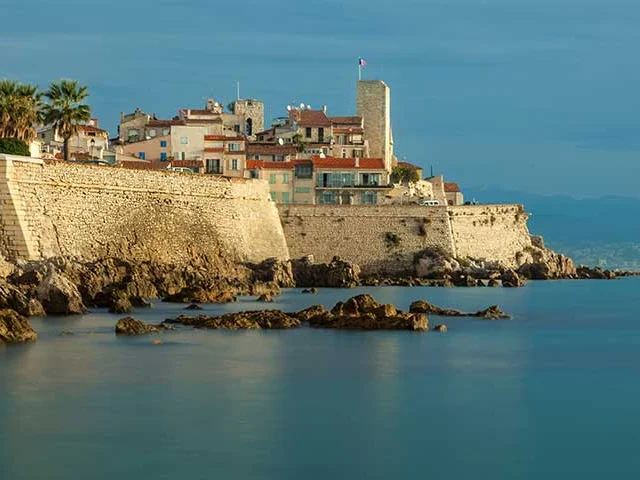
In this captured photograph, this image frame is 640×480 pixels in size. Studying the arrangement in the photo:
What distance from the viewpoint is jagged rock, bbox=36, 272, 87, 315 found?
40.3 meters

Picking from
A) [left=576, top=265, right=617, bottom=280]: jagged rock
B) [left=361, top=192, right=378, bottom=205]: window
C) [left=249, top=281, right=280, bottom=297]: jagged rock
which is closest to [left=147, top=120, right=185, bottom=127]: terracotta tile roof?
[left=361, top=192, right=378, bottom=205]: window

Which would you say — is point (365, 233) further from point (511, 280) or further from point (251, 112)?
point (251, 112)

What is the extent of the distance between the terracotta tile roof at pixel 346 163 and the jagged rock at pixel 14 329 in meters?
Answer: 45.2

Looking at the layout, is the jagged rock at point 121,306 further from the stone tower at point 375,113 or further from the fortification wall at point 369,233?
the stone tower at point 375,113

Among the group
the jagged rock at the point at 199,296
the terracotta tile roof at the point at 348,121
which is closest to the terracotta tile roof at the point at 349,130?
the terracotta tile roof at the point at 348,121

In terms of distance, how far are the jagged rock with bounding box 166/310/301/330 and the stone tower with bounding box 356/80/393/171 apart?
5402cm

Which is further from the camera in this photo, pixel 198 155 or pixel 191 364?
pixel 198 155

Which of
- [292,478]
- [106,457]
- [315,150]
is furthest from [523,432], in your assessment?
[315,150]

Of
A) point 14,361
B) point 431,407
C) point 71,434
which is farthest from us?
point 14,361

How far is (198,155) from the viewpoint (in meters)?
80.8

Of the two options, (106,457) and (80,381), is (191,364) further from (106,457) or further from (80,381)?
(106,457)

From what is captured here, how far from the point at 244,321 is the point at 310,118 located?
5441 cm

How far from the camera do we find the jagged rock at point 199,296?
4819cm

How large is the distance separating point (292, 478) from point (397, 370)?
11226 millimetres
